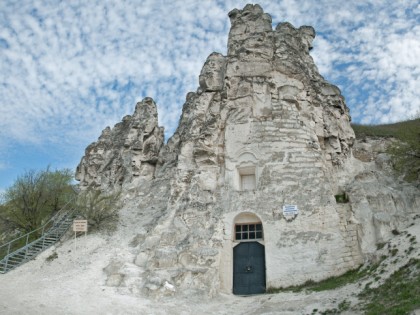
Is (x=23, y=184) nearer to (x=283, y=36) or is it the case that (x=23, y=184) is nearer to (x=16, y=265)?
(x=16, y=265)

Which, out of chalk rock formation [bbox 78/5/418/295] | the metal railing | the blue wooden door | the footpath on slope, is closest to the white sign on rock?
chalk rock formation [bbox 78/5/418/295]

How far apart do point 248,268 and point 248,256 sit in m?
0.56

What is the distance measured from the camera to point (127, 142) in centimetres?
2825

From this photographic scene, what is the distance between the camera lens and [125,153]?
2794cm

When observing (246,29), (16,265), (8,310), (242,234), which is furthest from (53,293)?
(246,29)

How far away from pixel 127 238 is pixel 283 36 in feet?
48.5

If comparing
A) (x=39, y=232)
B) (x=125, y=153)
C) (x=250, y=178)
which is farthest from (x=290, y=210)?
(x=39, y=232)

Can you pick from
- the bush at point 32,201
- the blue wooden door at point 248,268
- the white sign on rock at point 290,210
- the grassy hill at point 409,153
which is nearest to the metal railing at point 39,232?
the bush at point 32,201

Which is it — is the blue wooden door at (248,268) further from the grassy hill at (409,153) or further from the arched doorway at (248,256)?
the grassy hill at (409,153)

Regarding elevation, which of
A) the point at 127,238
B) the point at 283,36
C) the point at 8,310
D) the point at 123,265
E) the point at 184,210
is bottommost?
the point at 8,310

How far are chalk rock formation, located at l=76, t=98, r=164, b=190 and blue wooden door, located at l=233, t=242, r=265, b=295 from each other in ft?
30.1

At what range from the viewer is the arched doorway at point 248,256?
1819 cm

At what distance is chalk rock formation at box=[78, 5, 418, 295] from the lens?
1767 centimetres

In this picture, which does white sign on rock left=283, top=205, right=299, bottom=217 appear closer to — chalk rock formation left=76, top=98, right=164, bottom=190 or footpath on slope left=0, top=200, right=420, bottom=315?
footpath on slope left=0, top=200, right=420, bottom=315
